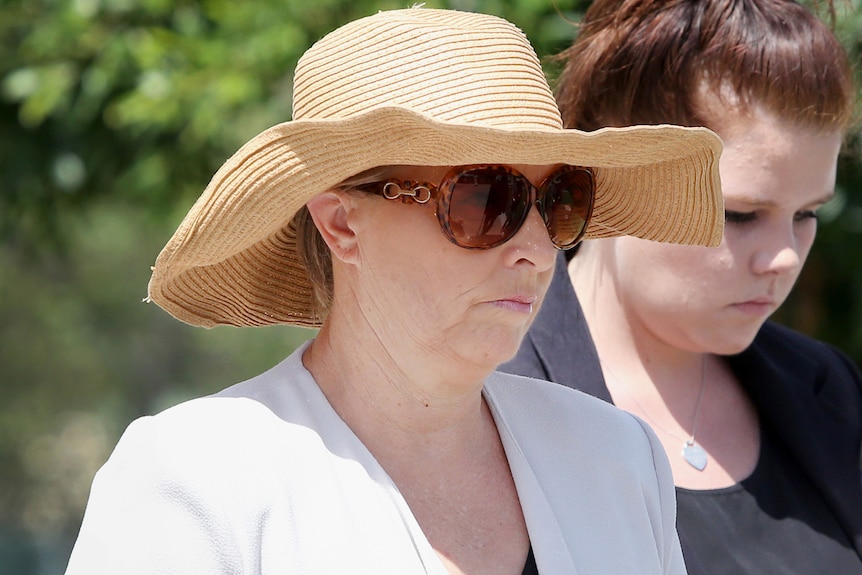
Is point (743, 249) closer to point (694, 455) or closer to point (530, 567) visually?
point (694, 455)

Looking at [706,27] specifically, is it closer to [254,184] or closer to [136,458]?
[254,184]

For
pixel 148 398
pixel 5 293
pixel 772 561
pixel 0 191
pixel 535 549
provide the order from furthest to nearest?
pixel 148 398, pixel 5 293, pixel 0 191, pixel 772 561, pixel 535 549

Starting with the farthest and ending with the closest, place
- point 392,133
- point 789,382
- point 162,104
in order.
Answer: point 162,104, point 789,382, point 392,133

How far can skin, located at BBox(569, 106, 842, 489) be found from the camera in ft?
7.47

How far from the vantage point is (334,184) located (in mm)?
1680

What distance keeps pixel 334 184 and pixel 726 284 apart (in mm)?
969

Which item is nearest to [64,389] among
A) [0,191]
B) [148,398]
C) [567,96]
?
[148,398]

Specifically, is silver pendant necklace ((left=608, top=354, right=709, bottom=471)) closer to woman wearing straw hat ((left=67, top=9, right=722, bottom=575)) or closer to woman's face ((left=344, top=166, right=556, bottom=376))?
woman wearing straw hat ((left=67, top=9, right=722, bottom=575))

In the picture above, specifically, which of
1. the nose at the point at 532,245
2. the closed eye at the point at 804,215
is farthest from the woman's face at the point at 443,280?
the closed eye at the point at 804,215

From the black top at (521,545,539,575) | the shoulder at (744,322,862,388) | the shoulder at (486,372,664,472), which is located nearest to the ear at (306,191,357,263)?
the shoulder at (486,372,664,472)

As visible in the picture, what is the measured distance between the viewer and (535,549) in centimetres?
175

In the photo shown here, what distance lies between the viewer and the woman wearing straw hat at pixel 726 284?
2.28 metres

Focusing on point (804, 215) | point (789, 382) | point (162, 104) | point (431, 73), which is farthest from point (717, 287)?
point (162, 104)

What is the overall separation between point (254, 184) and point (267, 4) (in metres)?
2.52
